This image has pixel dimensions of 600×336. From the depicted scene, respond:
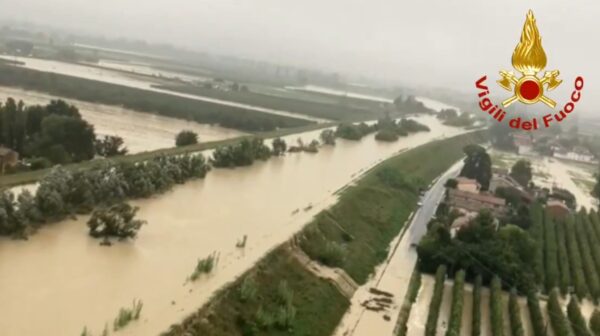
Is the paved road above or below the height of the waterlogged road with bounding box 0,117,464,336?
below

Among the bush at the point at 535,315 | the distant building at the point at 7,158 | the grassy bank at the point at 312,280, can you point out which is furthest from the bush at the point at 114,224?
the bush at the point at 535,315

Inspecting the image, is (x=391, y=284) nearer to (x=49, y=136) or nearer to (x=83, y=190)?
(x=83, y=190)

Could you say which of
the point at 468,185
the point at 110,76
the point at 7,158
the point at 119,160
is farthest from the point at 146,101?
the point at 468,185

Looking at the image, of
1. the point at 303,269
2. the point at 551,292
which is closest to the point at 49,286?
the point at 303,269

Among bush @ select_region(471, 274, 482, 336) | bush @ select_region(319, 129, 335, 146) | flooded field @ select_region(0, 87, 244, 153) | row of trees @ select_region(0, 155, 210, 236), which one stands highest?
row of trees @ select_region(0, 155, 210, 236)

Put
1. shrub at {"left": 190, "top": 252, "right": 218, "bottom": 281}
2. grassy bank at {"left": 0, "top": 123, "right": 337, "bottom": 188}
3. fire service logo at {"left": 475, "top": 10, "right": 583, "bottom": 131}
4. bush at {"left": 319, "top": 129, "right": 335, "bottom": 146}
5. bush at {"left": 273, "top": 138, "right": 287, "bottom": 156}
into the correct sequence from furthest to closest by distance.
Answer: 1. bush at {"left": 319, "top": 129, "right": 335, "bottom": 146}
2. bush at {"left": 273, "top": 138, "right": 287, "bottom": 156}
3. grassy bank at {"left": 0, "top": 123, "right": 337, "bottom": 188}
4. shrub at {"left": 190, "top": 252, "right": 218, "bottom": 281}
5. fire service logo at {"left": 475, "top": 10, "right": 583, "bottom": 131}

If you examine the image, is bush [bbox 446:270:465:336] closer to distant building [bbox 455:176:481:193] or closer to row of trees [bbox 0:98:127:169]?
distant building [bbox 455:176:481:193]

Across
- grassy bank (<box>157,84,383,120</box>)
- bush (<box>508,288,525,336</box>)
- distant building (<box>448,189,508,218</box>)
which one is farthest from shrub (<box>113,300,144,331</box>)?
grassy bank (<box>157,84,383,120</box>)
